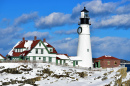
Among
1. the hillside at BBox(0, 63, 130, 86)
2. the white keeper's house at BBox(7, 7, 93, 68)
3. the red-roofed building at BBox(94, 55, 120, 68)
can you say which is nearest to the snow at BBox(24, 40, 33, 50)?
the white keeper's house at BBox(7, 7, 93, 68)

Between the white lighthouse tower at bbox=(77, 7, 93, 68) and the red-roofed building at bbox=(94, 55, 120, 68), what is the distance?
227 inches

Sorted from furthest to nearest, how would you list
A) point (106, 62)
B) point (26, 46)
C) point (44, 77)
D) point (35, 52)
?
1. point (106, 62)
2. point (26, 46)
3. point (35, 52)
4. point (44, 77)

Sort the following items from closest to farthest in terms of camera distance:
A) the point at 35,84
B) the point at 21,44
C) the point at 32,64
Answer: the point at 35,84, the point at 32,64, the point at 21,44

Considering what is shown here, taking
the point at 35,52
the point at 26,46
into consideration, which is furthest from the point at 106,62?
the point at 26,46

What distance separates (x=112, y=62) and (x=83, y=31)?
12275mm

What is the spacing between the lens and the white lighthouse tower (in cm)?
5688

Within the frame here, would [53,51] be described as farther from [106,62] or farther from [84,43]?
[106,62]

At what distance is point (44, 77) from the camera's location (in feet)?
134

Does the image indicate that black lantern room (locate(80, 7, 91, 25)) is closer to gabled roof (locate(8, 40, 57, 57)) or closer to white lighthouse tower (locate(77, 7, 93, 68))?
white lighthouse tower (locate(77, 7, 93, 68))

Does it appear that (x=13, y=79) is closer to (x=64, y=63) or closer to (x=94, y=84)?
(x=94, y=84)

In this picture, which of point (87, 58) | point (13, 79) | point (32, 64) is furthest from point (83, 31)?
point (13, 79)

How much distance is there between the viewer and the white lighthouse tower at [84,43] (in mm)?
56875

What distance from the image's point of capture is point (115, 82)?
38.9 meters

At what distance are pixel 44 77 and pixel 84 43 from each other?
18.7 m
